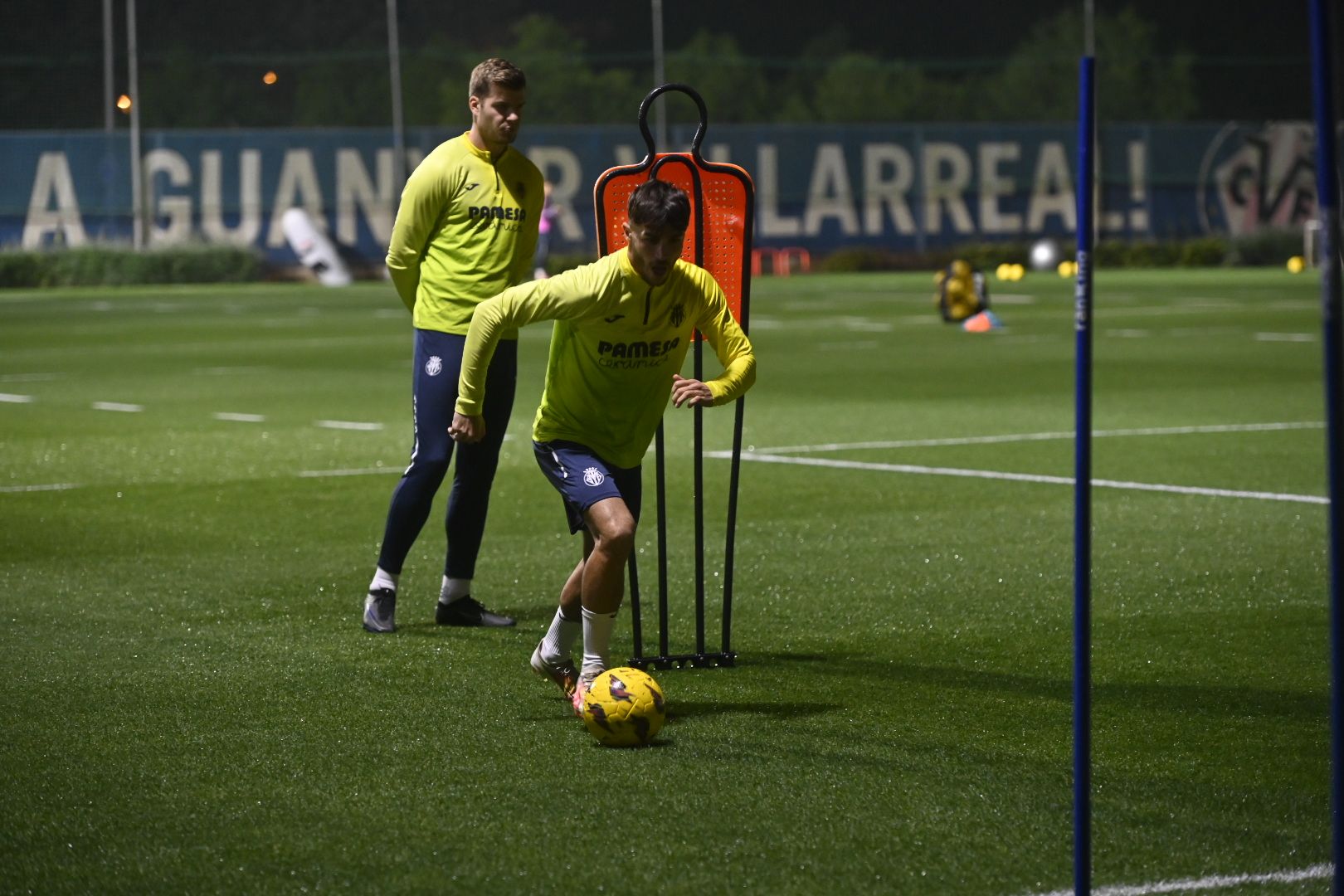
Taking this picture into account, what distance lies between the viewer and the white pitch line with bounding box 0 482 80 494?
12727mm

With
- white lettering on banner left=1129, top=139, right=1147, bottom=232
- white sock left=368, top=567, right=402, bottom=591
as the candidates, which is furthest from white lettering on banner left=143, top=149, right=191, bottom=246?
white sock left=368, top=567, right=402, bottom=591

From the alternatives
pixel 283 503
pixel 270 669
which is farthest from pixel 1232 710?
pixel 283 503

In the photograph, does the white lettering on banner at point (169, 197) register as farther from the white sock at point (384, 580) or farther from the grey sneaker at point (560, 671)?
the grey sneaker at point (560, 671)

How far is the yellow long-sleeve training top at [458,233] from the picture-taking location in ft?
27.3

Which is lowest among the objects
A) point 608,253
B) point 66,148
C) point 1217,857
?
point 1217,857

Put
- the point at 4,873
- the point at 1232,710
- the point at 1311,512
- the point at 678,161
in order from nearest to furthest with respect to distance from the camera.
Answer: the point at 4,873
the point at 1232,710
the point at 678,161
the point at 1311,512

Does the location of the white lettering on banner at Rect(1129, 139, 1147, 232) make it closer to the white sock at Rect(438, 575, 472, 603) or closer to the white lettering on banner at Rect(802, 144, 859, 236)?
the white lettering on banner at Rect(802, 144, 859, 236)

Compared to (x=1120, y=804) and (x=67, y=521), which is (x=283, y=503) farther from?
(x=1120, y=804)

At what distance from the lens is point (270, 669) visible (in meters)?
7.54

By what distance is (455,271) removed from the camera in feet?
27.4

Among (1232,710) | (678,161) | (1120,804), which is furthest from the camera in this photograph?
(678,161)

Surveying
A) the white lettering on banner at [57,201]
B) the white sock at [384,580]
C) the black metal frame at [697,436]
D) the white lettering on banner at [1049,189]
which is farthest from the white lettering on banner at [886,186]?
the black metal frame at [697,436]

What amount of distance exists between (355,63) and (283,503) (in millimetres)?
58995

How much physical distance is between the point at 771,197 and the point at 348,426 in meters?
43.2
